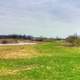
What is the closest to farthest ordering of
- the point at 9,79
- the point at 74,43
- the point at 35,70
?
the point at 9,79
the point at 35,70
the point at 74,43

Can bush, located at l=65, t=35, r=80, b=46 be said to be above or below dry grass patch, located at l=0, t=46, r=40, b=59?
above

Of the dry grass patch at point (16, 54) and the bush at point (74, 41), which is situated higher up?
the bush at point (74, 41)

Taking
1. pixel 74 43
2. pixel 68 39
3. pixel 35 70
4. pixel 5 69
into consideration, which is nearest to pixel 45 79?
pixel 35 70

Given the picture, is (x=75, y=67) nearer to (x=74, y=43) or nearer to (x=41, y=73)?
(x=41, y=73)

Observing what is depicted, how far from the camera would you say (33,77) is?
25375 mm

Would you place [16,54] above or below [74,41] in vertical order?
below

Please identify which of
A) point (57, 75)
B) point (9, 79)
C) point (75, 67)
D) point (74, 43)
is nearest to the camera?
point (9, 79)

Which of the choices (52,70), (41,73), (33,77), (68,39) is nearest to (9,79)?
(33,77)

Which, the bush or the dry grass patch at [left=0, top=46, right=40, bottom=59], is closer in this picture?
the dry grass patch at [left=0, top=46, right=40, bottom=59]

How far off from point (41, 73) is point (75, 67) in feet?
18.1

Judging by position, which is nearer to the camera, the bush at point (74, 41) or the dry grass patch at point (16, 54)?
the dry grass patch at point (16, 54)

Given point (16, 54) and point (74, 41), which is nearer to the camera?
point (16, 54)

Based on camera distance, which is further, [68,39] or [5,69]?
[68,39]

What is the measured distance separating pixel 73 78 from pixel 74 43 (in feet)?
190
